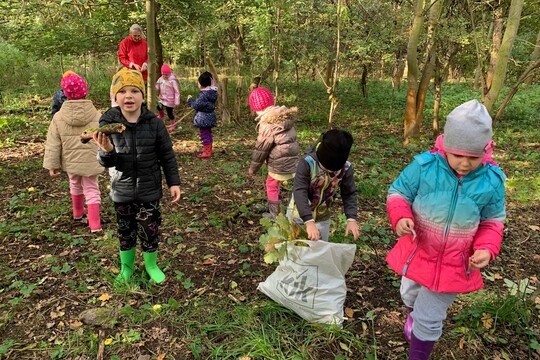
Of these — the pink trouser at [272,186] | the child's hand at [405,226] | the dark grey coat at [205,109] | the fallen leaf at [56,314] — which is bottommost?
the fallen leaf at [56,314]

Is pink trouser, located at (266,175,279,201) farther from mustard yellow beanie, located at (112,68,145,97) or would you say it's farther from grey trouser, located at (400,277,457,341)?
grey trouser, located at (400,277,457,341)

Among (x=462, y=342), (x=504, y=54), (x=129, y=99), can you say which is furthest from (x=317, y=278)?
(x=504, y=54)

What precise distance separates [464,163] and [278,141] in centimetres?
232

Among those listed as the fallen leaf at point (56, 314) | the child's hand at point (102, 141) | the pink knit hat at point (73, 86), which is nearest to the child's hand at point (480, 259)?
the child's hand at point (102, 141)

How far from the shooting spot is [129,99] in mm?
2789

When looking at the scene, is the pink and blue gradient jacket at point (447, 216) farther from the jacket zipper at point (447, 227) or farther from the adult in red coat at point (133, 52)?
the adult in red coat at point (133, 52)

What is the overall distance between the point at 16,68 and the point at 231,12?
755 centimetres

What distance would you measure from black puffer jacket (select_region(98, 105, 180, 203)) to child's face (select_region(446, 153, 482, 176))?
6.99ft

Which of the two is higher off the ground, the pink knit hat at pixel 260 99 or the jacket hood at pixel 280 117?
the pink knit hat at pixel 260 99

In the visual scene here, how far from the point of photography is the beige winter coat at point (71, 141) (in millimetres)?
3887

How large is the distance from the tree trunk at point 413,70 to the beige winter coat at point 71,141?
628 centimetres

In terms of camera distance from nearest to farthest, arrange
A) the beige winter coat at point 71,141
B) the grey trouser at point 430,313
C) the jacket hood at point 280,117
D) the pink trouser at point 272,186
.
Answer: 1. the grey trouser at point 430,313
2. the beige winter coat at point 71,141
3. the jacket hood at point 280,117
4. the pink trouser at point 272,186

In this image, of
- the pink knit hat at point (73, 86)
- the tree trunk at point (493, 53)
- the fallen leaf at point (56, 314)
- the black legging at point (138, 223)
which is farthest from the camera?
the tree trunk at point (493, 53)

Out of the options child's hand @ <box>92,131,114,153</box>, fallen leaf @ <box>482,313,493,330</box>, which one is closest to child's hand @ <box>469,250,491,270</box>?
fallen leaf @ <box>482,313,493,330</box>
